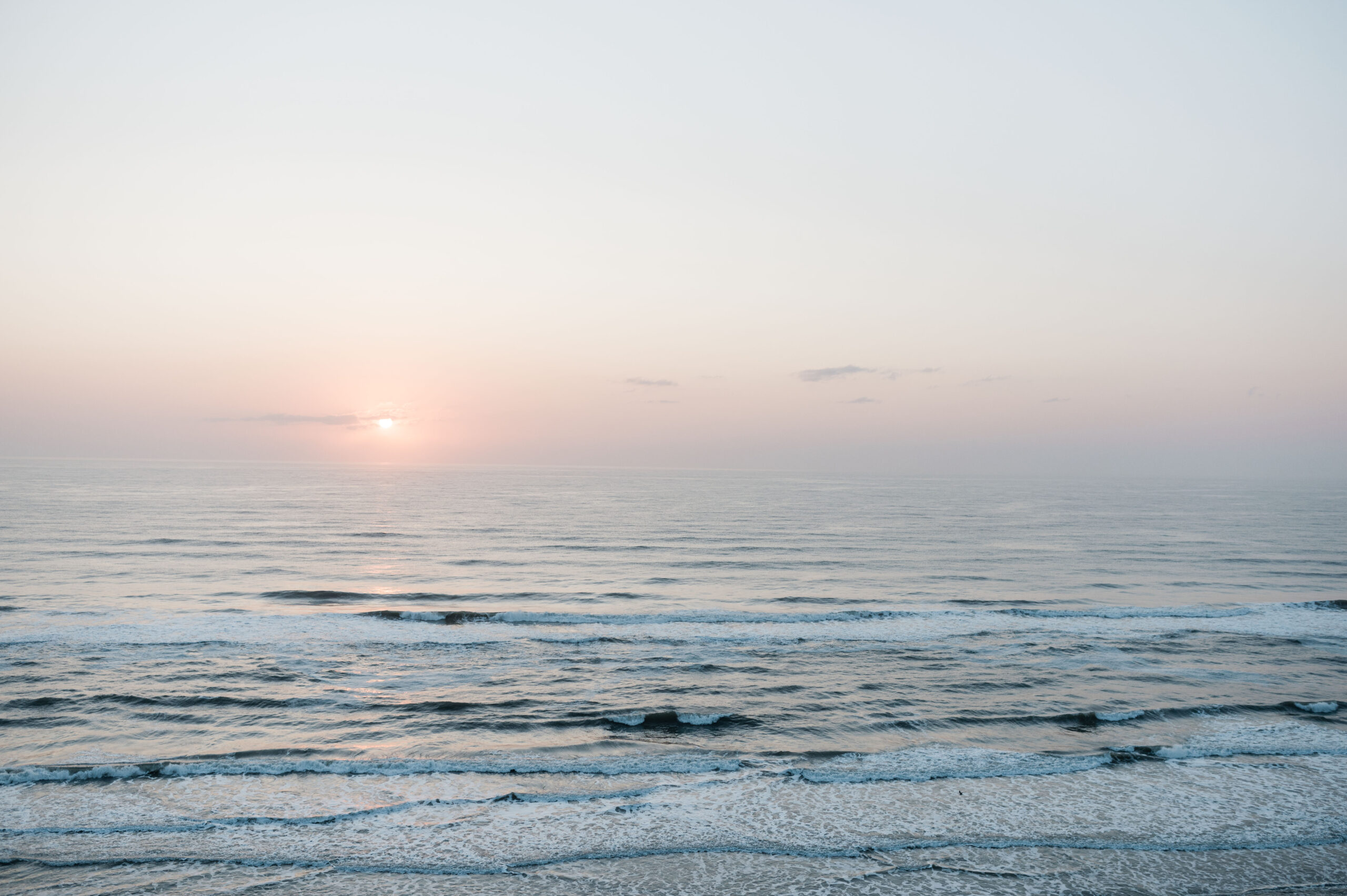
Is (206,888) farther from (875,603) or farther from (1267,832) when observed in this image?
(875,603)

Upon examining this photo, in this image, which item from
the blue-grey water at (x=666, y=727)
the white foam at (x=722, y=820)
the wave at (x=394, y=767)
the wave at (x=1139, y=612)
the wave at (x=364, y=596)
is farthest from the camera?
the wave at (x=364, y=596)

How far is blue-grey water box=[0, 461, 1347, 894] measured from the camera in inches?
358

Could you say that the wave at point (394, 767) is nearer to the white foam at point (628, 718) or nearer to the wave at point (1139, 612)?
the white foam at point (628, 718)

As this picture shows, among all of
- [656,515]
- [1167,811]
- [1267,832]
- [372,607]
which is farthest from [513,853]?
[656,515]

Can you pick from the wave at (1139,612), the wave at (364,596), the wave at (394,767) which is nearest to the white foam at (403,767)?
the wave at (394,767)

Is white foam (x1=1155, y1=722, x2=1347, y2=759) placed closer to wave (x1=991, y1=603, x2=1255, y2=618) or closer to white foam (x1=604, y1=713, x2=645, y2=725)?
white foam (x1=604, y1=713, x2=645, y2=725)

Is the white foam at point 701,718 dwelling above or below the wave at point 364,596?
above

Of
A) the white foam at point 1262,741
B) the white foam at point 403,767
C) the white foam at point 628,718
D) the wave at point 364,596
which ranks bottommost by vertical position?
the wave at point 364,596

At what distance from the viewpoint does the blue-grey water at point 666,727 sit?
9.09 meters

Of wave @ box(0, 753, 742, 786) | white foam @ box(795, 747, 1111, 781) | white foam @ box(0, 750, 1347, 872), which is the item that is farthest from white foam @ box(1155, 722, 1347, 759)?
wave @ box(0, 753, 742, 786)

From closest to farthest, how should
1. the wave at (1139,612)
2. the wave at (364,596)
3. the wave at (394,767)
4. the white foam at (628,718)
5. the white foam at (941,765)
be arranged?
the wave at (394,767) < the white foam at (941,765) < the white foam at (628,718) < the wave at (1139,612) < the wave at (364,596)

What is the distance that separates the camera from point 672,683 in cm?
1725

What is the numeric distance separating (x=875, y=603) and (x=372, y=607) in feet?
63.0

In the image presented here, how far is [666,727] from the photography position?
1423cm
